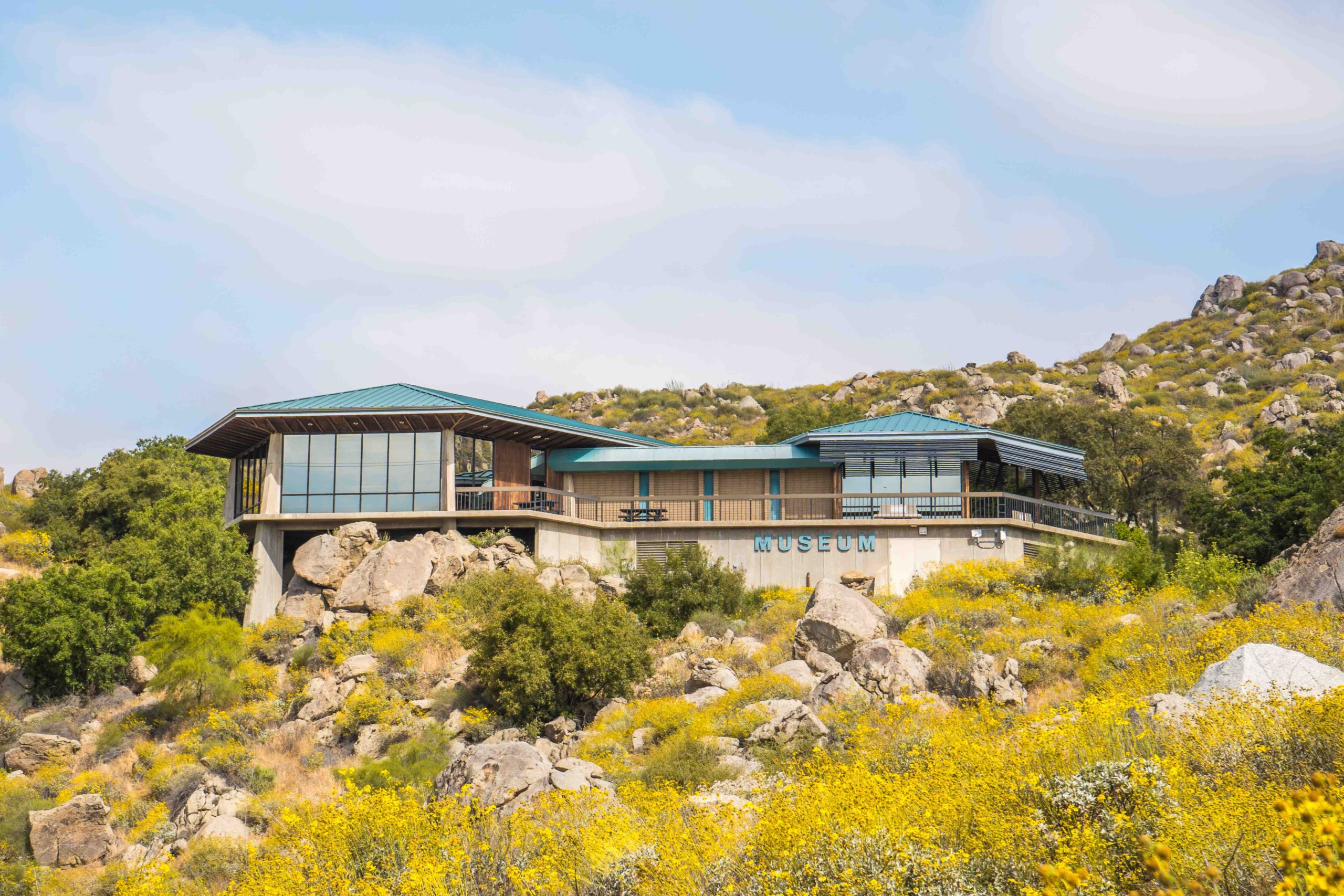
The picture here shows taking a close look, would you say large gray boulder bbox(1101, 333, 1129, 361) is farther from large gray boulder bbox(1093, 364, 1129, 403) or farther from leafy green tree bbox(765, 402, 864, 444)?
leafy green tree bbox(765, 402, 864, 444)

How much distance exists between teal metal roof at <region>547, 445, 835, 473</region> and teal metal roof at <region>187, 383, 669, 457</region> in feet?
3.06

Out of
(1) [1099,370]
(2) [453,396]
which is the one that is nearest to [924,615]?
(2) [453,396]

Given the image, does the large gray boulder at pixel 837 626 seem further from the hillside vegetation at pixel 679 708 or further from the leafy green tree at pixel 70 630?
the leafy green tree at pixel 70 630

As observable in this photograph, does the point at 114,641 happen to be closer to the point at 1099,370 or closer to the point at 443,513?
the point at 443,513

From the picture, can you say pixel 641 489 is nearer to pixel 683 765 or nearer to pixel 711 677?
pixel 711 677

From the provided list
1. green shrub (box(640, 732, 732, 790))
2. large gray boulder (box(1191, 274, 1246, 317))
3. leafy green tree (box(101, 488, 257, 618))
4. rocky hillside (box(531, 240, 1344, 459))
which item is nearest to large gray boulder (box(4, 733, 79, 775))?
leafy green tree (box(101, 488, 257, 618))

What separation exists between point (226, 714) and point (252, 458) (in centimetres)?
1256

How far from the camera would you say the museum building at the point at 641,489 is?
34.2 m

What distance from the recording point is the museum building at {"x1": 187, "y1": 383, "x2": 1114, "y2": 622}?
34.2 m

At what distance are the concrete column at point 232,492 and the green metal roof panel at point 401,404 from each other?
426 centimetres

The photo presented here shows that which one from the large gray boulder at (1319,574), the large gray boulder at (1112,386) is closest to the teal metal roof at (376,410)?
the large gray boulder at (1319,574)

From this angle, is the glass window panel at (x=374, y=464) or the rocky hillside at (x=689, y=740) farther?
the glass window panel at (x=374, y=464)

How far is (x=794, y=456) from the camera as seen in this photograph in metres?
37.2

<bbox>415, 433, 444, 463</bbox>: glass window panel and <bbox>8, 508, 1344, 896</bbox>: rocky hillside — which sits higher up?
<bbox>415, 433, 444, 463</bbox>: glass window panel
